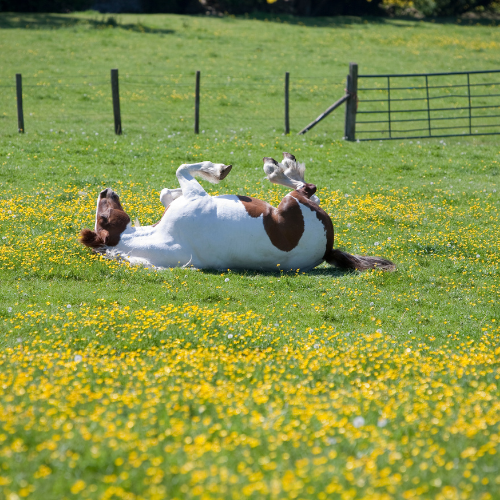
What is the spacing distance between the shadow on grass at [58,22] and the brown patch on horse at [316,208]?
1059 inches

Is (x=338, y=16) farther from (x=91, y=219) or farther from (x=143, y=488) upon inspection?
(x=143, y=488)

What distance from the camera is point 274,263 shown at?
814 centimetres

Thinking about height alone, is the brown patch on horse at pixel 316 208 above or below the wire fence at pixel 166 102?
below

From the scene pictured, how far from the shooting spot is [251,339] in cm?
601

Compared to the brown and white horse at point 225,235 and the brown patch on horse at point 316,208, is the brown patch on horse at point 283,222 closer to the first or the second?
the brown and white horse at point 225,235

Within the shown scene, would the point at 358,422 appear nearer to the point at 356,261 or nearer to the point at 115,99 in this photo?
the point at 356,261

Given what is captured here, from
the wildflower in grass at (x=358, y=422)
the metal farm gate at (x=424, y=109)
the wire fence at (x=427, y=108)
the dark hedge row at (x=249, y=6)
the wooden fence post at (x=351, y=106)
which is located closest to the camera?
the wildflower in grass at (x=358, y=422)

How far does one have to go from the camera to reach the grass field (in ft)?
11.8

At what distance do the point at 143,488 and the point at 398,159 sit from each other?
12.8m

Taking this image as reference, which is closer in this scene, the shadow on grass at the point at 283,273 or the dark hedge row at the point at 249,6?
the shadow on grass at the point at 283,273

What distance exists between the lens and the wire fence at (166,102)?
18969mm

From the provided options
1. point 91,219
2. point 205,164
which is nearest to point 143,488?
point 205,164

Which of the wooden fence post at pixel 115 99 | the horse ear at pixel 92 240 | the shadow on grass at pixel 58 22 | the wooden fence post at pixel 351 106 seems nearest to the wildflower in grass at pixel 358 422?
the horse ear at pixel 92 240

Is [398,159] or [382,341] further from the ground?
[398,159]
